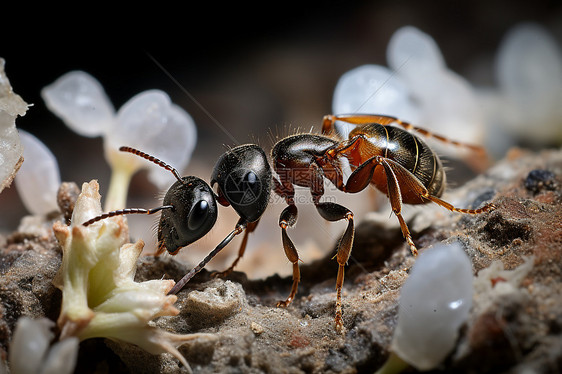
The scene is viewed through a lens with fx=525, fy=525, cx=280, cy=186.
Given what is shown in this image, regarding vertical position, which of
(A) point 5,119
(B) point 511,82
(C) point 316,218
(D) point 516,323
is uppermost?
(B) point 511,82

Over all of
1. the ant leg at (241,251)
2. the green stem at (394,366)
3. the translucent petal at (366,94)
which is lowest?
the ant leg at (241,251)

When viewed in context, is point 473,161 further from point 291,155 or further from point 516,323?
point 516,323

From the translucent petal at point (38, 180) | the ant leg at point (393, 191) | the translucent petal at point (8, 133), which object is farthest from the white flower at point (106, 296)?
the ant leg at point (393, 191)

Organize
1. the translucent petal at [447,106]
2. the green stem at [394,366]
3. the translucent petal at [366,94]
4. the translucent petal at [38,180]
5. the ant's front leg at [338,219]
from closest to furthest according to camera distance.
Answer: the green stem at [394,366] < the ant's front leg at [338,219] < the translucent petal at [38,180] < the translucent petal at [366,94] < the translucent petal at [447,106]

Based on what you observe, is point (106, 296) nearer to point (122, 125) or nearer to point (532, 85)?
point (122, 125)

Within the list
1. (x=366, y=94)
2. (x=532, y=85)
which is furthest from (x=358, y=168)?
(x=532, y=85)

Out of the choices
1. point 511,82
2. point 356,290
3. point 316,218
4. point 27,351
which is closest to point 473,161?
point 511,82

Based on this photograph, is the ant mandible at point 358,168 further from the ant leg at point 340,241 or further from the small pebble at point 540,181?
the small pebble at point 540,181
